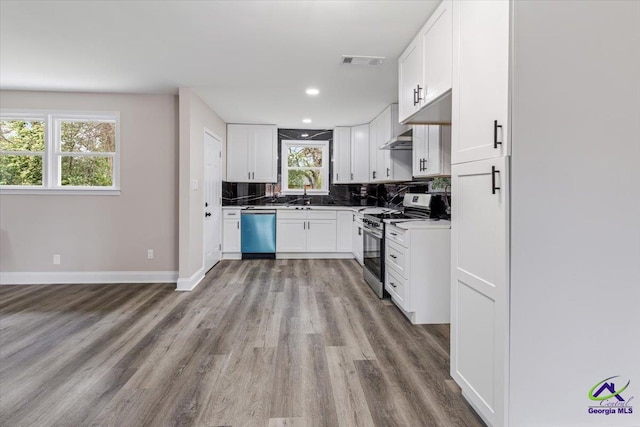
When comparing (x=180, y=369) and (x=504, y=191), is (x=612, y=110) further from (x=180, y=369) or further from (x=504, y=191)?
(x=180, y=369)

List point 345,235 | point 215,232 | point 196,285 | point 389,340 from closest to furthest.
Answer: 1. point 389,340
2. point 196,285
3. point 215,232
4. point 345,235

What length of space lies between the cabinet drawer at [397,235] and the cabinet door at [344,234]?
235 cm

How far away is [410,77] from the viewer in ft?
8.80

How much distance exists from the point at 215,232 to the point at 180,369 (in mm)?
3255

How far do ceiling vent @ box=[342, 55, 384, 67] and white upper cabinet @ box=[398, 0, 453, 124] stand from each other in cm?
20

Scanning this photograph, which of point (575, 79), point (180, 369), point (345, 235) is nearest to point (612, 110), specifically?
point (575, 79)

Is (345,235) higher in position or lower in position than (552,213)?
lower

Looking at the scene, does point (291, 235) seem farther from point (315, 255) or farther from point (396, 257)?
point (396, 257)

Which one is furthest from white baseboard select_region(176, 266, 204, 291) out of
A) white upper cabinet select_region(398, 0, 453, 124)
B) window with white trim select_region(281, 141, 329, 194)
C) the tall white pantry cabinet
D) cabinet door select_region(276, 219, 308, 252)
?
the tall white pantry cabinet

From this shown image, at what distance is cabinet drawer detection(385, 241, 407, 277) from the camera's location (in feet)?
9.70

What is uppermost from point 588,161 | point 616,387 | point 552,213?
point 588,161

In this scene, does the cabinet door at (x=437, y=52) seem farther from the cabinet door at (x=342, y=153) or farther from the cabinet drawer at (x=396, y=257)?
the cabinet door at (x=342, y=153)

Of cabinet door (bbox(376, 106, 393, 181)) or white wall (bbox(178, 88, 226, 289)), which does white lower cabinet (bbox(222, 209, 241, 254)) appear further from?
cabinet door (bbox(376, 106, 393, 181))

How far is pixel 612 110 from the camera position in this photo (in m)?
1.40
